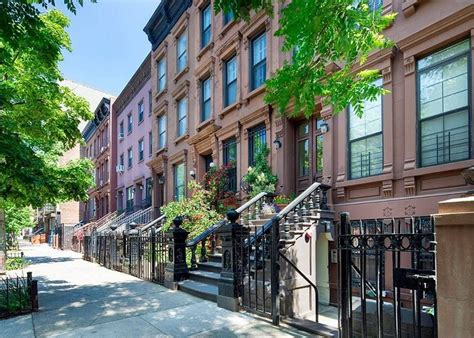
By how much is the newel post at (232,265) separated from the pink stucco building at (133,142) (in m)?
13.9

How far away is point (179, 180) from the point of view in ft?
A: 56.1

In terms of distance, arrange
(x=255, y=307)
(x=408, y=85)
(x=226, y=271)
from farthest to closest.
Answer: (x=408, y=85) → (x=226, y=271) → (x=255, y=307)

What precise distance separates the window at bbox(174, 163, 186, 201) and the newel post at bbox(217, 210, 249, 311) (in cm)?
974

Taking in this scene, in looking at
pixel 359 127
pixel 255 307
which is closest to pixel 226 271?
pixel 255 307

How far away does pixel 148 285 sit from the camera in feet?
30.7

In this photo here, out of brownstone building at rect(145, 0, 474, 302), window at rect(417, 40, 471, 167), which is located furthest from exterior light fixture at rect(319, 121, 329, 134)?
window at rect(417, 40, 471, 167)

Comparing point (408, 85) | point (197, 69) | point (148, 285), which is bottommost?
point (148, 285)

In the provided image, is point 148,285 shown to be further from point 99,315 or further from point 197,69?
point 197,69

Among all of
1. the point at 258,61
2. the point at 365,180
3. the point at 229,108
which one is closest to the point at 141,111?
the point at 229,108

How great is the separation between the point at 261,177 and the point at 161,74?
10979mm

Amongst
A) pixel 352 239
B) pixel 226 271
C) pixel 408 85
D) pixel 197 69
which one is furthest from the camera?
pixel 197 69

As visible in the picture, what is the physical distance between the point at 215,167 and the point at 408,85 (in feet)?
24.6

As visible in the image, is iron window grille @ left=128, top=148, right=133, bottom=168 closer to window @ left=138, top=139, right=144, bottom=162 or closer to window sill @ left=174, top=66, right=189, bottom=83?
window @ left=138, top=139, right=144, bottom=162

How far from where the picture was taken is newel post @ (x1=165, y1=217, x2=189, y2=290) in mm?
8852
